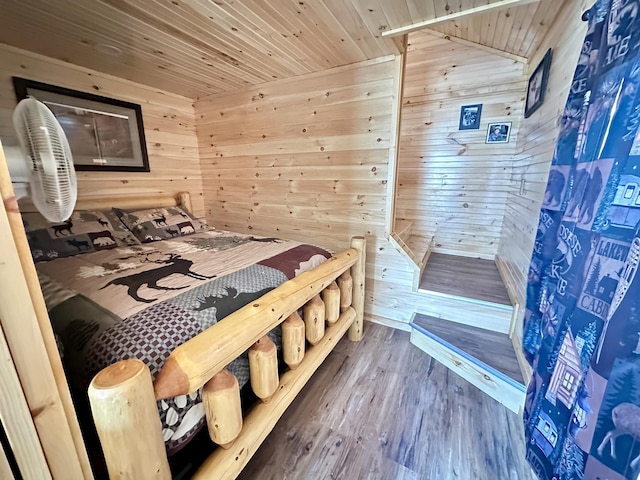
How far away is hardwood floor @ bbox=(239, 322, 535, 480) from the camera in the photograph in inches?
46.3

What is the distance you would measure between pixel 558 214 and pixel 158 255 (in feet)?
7.24

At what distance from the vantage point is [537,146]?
1.85m

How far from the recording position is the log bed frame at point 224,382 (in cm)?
60

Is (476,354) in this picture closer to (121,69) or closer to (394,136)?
(394,136)

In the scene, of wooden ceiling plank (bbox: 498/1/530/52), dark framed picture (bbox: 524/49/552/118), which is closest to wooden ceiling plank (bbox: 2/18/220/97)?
wooden ceiling plank (bbox: 498/1/530/52)

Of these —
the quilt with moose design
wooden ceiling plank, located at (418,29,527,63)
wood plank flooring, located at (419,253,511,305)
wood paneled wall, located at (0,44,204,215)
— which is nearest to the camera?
the quilt with moose design

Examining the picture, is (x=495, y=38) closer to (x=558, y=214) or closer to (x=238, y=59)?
(x=558, y=214)

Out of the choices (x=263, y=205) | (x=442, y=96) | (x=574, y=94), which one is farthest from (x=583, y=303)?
(x=442, y=96)

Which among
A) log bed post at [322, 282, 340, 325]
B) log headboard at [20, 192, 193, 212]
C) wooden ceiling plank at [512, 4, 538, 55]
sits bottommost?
log bed post at [322, 282, 340, 325]

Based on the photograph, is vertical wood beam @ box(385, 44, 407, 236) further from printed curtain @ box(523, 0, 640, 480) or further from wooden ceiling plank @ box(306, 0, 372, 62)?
printed curtain @ box(523, 0, 640, 480)

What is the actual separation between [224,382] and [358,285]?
133 cm

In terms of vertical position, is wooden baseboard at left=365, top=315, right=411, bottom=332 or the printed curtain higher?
the printed curtain

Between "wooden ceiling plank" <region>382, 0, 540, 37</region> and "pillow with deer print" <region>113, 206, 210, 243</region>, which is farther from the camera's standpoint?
"pillow with deer print" <region>113, 206, 210, 243</region>

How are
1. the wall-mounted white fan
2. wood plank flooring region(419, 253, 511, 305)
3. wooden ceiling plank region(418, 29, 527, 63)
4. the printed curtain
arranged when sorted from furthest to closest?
wooden ceiling plank region(418, 29, 527, 63) < wood plank flooring region(419, 253, 511, 305) < the printed curtain < the wall-mounted white fan
